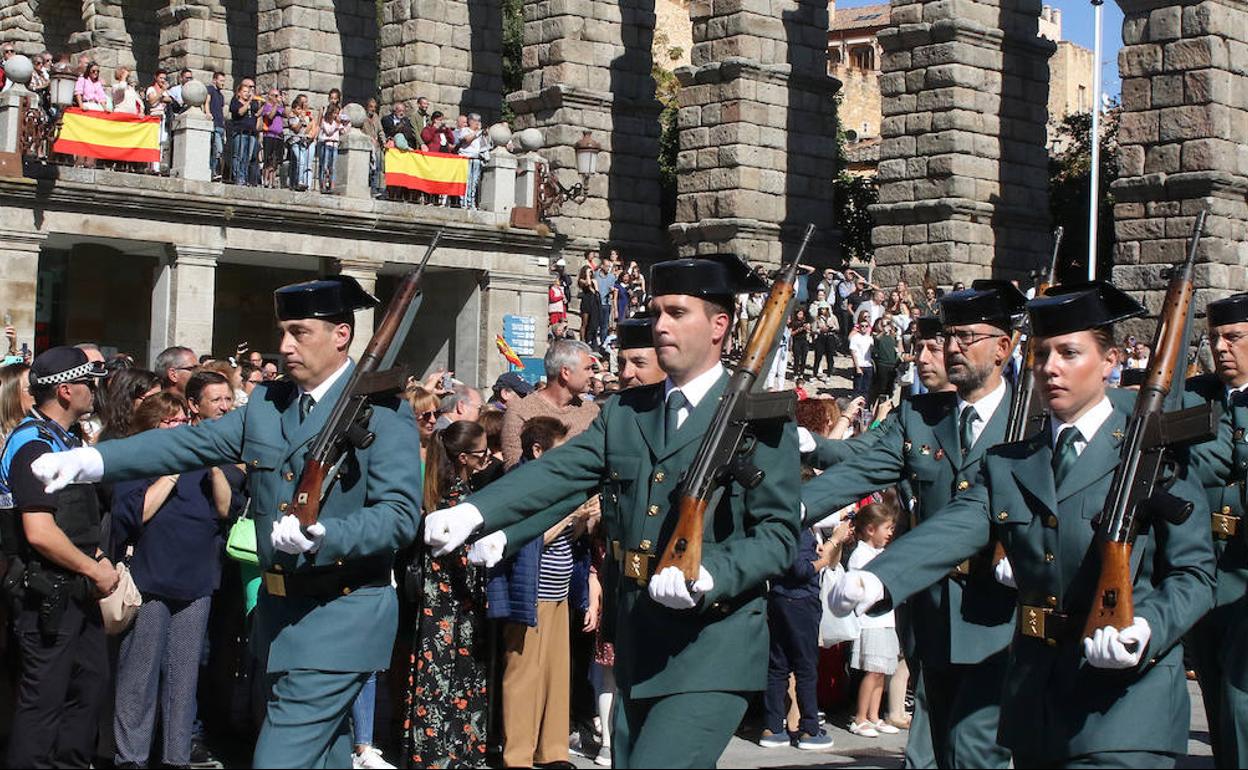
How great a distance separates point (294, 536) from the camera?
5633 millimetres

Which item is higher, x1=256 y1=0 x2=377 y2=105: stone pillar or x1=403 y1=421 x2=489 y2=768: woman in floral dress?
x1=256 y1=0 x2=377 y2=105: stone pillar

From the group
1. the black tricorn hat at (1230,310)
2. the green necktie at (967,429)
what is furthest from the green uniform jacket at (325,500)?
the black tricorn hat at (1230,310)

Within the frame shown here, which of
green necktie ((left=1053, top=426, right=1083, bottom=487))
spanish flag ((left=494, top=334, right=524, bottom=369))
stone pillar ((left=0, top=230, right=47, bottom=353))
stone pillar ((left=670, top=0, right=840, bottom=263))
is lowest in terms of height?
green necktie ((left=1053, top=426, right=1083, bottom=487))

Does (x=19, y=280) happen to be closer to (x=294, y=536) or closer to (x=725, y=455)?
(x=294, y=536)

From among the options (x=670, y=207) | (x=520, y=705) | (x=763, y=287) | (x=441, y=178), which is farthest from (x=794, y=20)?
(x=763, y=287)

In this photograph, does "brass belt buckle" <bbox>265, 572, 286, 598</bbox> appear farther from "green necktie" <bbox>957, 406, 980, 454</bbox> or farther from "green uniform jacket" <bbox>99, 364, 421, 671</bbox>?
"green necktie" <bbox>957, 406, 980, 454</bbox>

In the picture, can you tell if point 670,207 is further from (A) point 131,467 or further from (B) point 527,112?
(A) point 131,467

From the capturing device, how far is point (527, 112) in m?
30.4

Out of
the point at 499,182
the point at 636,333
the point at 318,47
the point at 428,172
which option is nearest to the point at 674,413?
the point at 636,333

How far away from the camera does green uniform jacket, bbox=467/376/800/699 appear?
5449 millimetres

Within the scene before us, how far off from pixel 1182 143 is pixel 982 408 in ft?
49.0

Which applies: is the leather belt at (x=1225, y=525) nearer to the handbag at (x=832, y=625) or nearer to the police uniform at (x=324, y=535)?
the police uniform at (x=324, y=535)

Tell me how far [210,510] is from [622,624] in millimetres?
3410

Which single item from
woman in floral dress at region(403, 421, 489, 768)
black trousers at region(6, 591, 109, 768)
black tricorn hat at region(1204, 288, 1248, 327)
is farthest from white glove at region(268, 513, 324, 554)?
black tricorn hat at region(1204, 288, 1248, 327)
